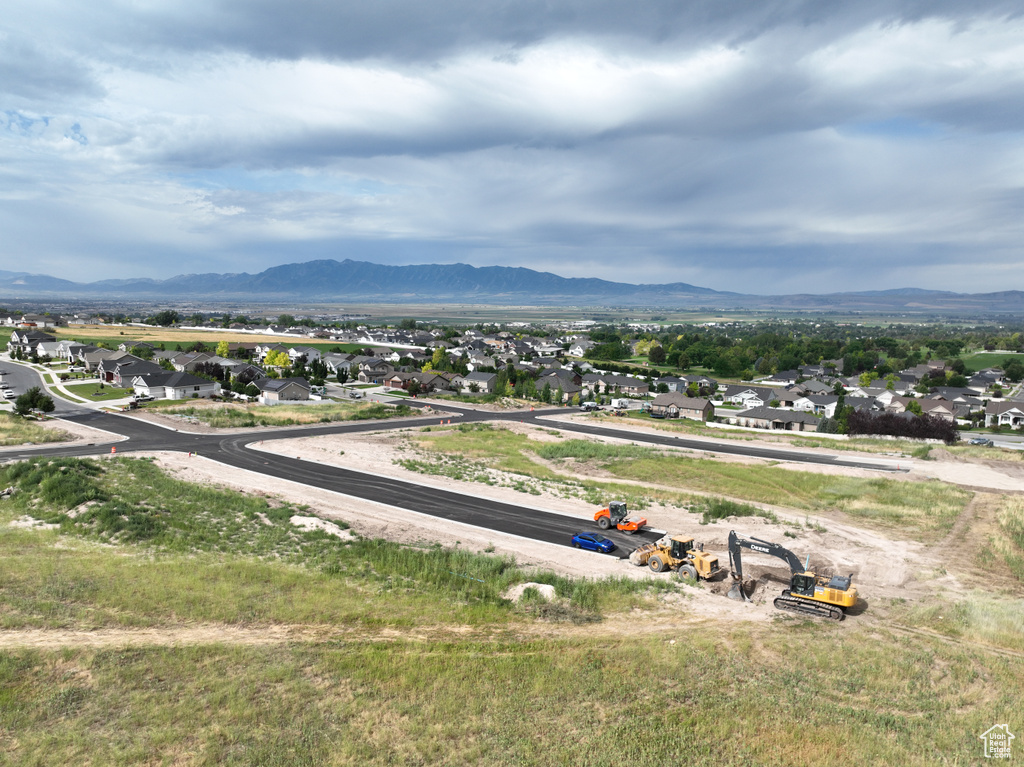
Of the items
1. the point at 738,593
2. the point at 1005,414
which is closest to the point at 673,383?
the point at 1005,414

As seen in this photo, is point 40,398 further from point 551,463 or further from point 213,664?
point 213,664

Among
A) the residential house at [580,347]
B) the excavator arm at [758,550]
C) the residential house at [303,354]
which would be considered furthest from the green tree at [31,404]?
the residential house at [580,347]

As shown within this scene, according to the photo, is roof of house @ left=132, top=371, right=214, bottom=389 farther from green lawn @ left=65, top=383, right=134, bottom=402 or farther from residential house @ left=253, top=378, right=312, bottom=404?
residential house @ left=253, top=378, right=312, bottom=404

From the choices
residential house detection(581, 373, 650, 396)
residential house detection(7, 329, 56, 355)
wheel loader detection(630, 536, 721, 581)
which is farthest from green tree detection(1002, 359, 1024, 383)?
residential house detection(7, 329, 56, 355)

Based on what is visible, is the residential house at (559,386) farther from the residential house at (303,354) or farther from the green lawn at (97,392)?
the green lawn at (97,392)

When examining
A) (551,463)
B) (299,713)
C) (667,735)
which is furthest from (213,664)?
(551,463)

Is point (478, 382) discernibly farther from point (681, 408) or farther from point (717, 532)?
point (717, 532)
